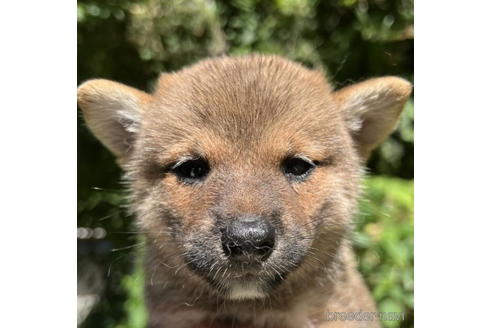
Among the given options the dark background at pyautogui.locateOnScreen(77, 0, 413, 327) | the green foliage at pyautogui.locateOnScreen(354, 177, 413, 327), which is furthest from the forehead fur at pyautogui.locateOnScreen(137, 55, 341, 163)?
the green foliage at pyautogui.locateOnScreen(354, 177, 413, 327)

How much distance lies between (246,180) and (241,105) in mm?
360

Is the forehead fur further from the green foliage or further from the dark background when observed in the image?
the green foliage

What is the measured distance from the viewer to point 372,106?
3.12 meters

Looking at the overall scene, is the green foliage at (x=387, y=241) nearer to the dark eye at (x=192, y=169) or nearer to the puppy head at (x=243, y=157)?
the puppy head at (x=243, y=157)

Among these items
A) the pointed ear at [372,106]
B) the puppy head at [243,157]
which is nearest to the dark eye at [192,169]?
the puppy head at [243,157]

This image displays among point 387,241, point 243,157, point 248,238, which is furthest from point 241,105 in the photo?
point 387,241

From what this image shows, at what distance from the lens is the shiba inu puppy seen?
8.34ft

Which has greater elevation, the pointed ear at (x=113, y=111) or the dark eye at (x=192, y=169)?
the pointed ear at (x=113, y=111)

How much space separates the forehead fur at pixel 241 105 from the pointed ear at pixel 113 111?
0.09 metres

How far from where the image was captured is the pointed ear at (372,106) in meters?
3.06

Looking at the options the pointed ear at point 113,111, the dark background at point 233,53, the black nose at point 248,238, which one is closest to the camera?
the black nose at point 248,238

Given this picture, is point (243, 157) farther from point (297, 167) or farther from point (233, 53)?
point (233, 53)

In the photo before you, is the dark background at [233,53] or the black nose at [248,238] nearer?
the black nose at [248,238]
